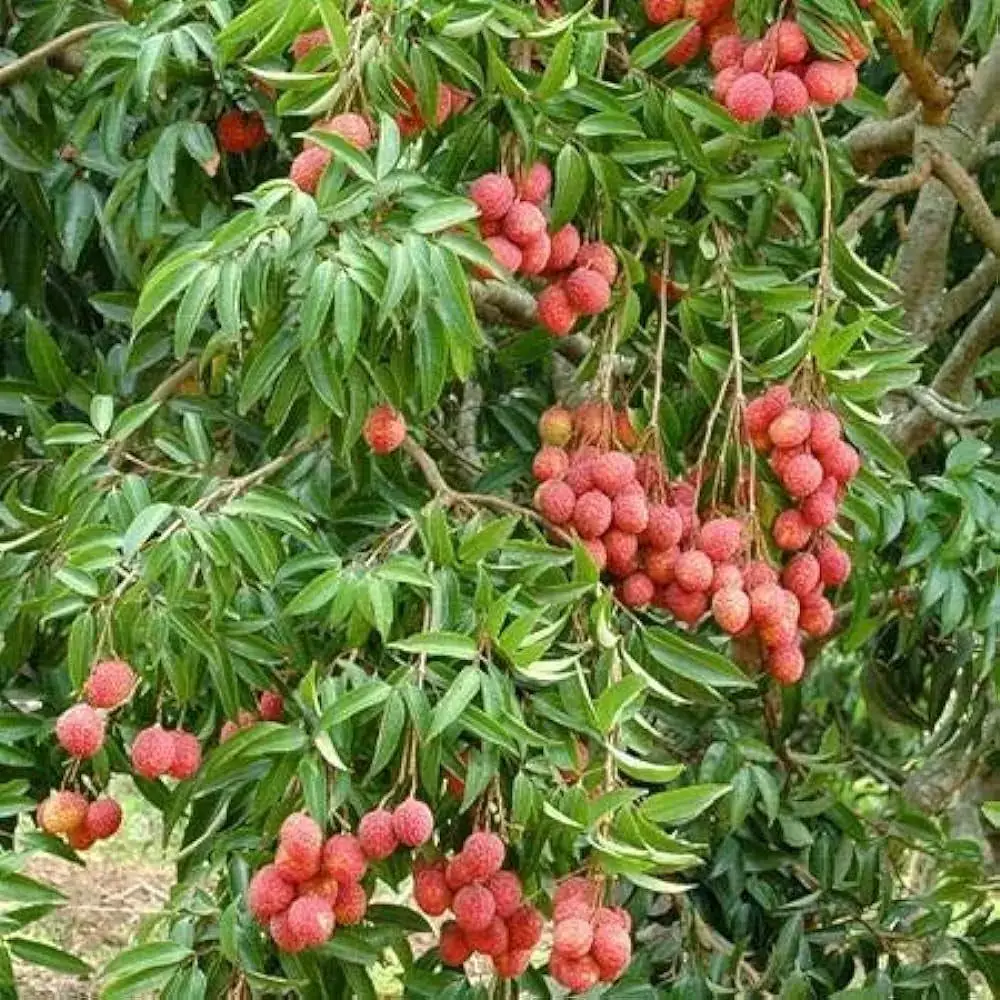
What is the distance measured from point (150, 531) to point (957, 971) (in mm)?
1142

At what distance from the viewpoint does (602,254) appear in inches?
62.8

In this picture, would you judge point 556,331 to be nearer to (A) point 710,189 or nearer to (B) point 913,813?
(A) point 710,189

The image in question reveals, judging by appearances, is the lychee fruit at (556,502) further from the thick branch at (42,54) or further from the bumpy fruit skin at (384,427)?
the thick branch at (42,54)

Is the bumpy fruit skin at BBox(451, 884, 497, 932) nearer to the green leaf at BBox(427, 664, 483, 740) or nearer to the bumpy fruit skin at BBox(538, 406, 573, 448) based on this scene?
the green leaf at BBox(427, 664, 483, 740)

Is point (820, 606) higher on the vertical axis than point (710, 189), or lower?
lower

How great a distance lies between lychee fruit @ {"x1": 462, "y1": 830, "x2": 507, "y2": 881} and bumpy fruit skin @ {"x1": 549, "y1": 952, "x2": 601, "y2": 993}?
0.08 meters

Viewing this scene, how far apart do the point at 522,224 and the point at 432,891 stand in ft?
1.52

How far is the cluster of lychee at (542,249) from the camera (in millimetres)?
1468

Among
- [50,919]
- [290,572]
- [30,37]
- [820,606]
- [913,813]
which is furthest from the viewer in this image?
[50,919]

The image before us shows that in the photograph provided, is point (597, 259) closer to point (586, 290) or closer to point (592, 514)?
point (586, 290)

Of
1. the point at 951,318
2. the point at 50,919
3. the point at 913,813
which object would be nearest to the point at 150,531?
the point at 913,813

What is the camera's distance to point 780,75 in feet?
5.19

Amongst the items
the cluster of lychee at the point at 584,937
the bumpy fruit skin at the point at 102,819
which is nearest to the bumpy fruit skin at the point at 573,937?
the cluster of lychee at the point at 584,937

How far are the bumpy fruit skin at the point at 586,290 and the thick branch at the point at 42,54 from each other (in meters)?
0.54
